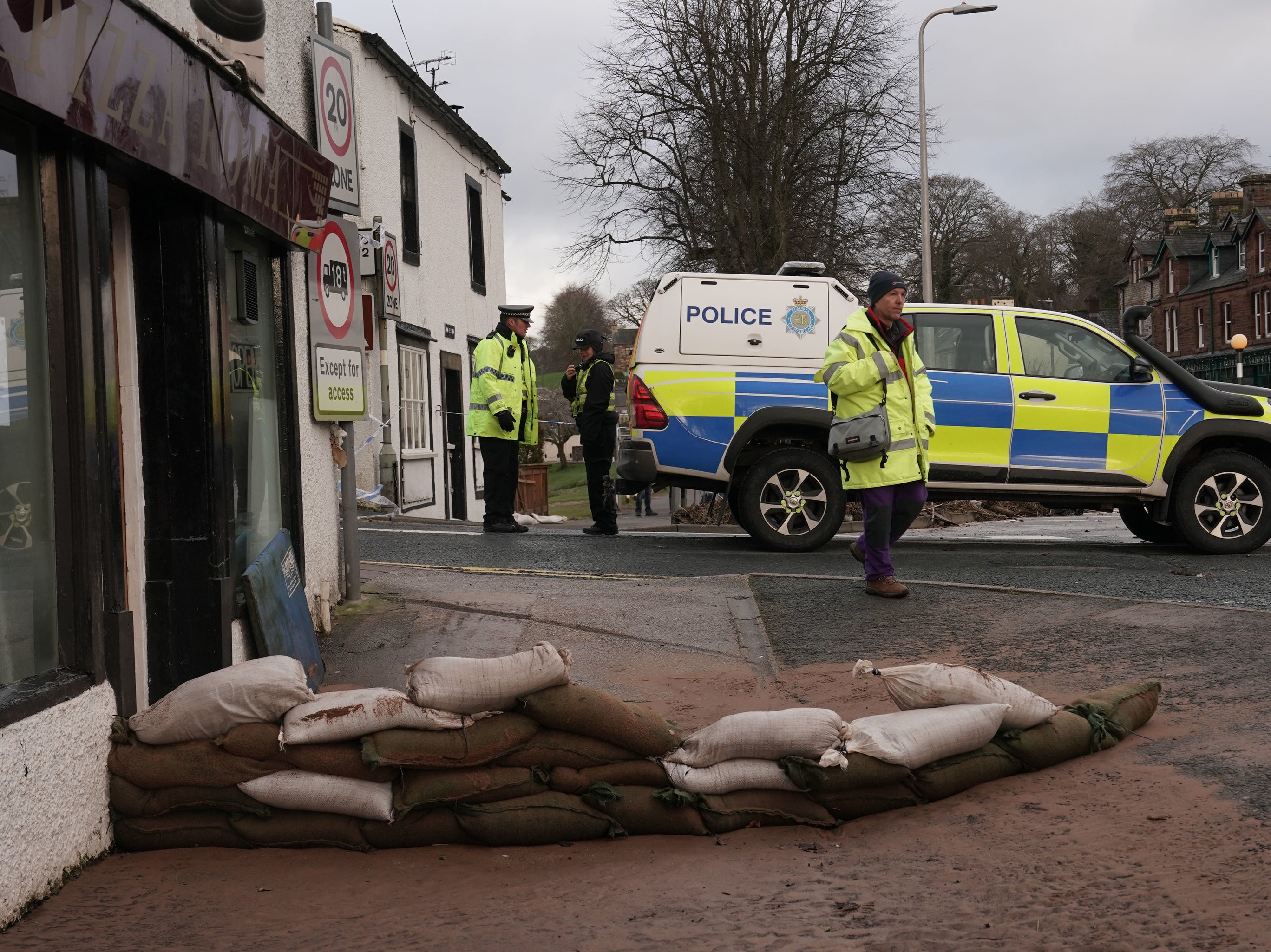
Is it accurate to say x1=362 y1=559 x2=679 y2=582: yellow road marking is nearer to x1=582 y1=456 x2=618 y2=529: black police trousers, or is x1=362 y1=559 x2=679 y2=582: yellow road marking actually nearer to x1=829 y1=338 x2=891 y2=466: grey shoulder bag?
x1=829 y1=338 x2=891 y2=466: grey shoulder bag

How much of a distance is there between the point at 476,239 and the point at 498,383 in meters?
12.9

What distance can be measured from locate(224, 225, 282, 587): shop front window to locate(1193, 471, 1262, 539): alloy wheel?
7129 millimetres

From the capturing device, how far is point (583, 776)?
394 cm

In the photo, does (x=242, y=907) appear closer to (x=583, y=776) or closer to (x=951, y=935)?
(x=583, y=776)

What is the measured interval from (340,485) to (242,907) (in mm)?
4146

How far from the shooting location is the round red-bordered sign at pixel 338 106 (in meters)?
6.88

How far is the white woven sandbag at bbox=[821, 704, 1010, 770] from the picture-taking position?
3.97m

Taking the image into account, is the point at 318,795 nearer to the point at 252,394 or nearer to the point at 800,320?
the point at 252,394

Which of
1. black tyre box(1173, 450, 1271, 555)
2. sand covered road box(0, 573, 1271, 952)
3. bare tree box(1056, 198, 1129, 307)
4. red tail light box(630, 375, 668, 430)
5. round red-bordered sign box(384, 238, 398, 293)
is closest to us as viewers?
sand covered road box(0, 573, 1271, 952)

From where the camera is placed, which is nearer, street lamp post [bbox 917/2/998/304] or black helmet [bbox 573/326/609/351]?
black helmet [bbox 573/326/609/351]

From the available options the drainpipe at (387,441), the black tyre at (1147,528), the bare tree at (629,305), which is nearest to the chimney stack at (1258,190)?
the bare tree at (629,305)

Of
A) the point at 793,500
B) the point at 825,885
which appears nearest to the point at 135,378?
the point at 825,885

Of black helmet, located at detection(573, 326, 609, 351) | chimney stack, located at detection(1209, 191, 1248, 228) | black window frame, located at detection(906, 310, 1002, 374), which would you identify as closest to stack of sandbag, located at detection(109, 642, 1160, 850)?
black window frame, located at detection(906, 310, 1002, 374)

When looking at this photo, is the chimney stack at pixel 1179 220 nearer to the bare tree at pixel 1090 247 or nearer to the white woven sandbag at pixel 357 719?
the bare tree at pixel 1090 247
